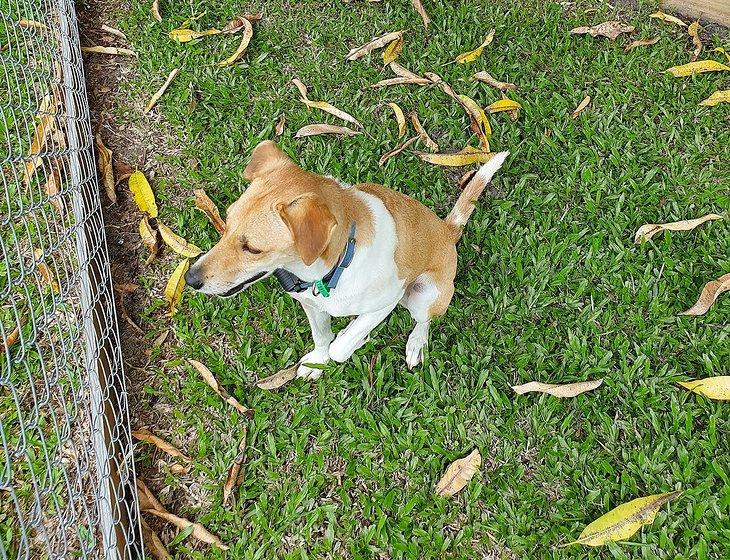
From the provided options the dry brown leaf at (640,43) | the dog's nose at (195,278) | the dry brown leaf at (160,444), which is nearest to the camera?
the dog's nose at (195,278)

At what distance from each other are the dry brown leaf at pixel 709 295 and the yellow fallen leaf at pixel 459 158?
1.58 meters

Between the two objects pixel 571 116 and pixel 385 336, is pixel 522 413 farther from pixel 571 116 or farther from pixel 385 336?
pixel 571 116

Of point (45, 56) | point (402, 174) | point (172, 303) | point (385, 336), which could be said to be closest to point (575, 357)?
point (385, 336)

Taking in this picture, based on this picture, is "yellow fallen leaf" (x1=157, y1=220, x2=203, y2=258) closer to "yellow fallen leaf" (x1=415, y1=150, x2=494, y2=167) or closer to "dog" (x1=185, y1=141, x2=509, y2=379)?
"dog" (x1=185, y1=141, x2=509, y2=379)

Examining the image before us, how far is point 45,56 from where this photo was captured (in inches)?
181

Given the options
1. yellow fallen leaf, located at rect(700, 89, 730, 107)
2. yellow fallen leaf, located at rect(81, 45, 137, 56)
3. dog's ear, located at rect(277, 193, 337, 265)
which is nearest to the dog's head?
dog's ear, located at rect(277, 193, 337, 265)

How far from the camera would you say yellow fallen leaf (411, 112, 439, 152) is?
428 centimetres

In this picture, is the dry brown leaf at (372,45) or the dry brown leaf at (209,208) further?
the dry brown leaf at (372,45)

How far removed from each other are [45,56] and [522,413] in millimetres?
4320

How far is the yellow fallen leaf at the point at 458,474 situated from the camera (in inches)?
117

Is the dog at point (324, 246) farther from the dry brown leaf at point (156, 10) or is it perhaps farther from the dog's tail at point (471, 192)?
the dry brown leaf at point (156, 10)

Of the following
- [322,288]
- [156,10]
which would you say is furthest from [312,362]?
[156,10]

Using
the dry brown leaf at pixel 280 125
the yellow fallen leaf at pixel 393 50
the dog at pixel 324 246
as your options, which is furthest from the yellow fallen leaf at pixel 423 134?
the dog at pixel 324 246

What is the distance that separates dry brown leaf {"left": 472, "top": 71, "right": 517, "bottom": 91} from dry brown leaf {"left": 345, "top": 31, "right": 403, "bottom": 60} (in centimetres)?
75
